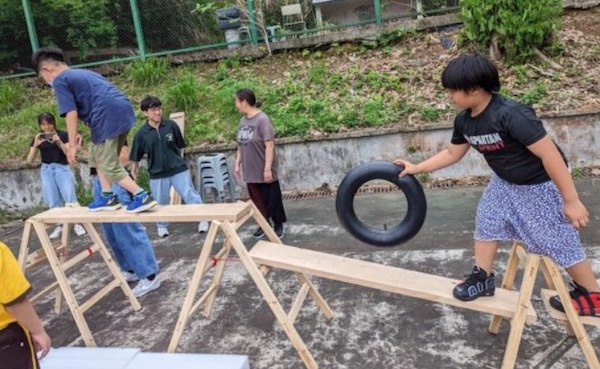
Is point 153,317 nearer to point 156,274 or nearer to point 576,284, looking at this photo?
point 156,274

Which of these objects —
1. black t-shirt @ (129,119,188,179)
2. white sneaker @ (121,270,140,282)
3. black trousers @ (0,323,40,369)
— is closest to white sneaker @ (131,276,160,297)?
white sneaker @ (121,270,140,282)

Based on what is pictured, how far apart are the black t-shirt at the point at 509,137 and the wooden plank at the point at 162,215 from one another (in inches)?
58.1

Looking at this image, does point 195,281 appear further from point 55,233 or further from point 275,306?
point 55,233

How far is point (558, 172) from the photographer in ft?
7.53

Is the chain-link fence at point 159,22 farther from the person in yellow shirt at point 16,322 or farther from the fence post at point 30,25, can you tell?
the person in yellow shirt at point 16,322

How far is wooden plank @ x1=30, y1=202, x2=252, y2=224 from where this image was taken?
3.07 metres

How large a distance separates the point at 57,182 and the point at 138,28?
12.9 ft

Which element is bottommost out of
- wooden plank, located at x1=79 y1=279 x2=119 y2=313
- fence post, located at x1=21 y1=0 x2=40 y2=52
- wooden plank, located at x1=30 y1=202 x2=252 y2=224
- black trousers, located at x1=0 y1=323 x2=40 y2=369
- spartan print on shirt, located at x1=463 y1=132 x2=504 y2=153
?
wooden plank, located at x1=79 y1=279 x2=119 y2=313

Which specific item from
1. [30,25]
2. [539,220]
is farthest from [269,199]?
[30,25]

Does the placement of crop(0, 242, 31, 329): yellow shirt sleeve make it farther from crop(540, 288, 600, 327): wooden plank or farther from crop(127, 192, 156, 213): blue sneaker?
crop(540, 288, 600, 327): wooden plank

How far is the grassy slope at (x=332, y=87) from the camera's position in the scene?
6918mm

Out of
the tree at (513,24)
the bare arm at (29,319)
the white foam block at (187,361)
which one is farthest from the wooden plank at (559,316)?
the tree at (513,24)

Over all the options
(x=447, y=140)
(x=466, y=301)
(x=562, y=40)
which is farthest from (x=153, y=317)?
(x=562, y=40)

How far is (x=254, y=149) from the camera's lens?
5.08m
